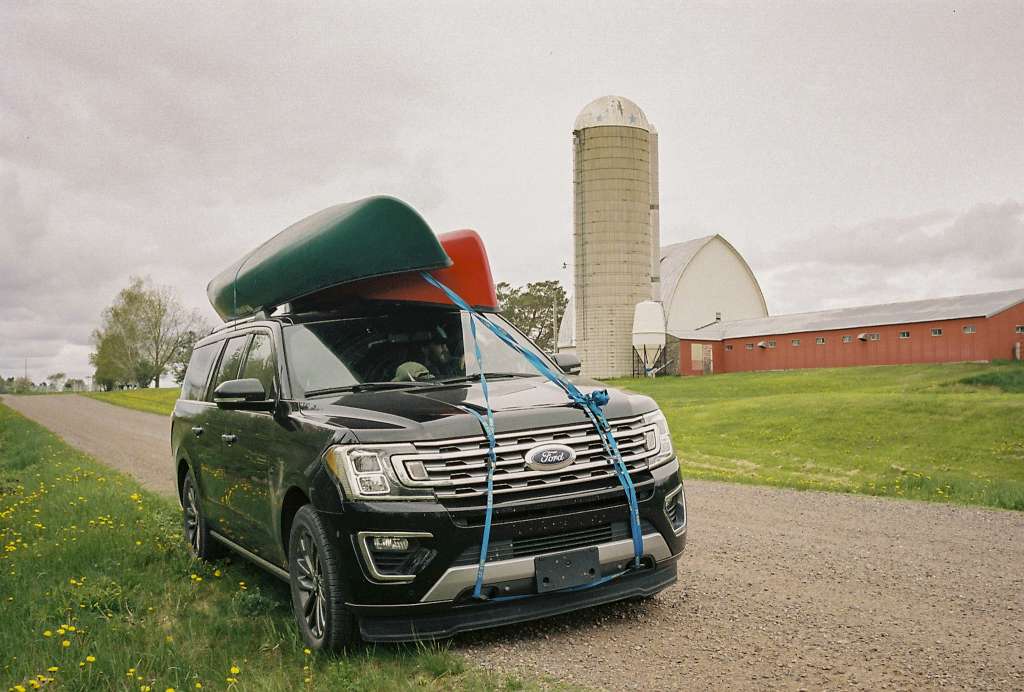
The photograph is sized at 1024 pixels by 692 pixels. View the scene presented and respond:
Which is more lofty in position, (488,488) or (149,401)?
(488,488)

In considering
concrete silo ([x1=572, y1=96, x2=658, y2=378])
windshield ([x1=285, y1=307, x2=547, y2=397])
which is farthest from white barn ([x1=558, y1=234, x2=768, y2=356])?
windshield ([x1=285, y1=307, x2=547, y2=397])

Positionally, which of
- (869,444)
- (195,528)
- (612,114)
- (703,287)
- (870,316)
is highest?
(612,114)

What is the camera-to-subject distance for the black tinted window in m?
6.54

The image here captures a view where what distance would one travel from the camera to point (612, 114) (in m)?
51.1

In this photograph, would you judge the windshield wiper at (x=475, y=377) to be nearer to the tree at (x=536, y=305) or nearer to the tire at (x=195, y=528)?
the tire at (x=195, y=528)

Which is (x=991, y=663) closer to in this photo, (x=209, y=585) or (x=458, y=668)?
(x=458, y=668)

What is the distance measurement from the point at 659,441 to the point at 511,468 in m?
1.11

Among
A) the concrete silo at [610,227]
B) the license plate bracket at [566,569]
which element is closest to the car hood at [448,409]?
the license plate bracket at [566,569]

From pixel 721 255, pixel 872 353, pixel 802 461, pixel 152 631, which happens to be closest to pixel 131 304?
pixel 721 255

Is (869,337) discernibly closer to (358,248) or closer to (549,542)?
(358,248)

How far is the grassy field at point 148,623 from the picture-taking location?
428cm

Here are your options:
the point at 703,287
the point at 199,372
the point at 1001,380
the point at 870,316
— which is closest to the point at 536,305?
the point at 703,287

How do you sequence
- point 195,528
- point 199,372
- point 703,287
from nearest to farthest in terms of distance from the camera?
1. point 195,528
2. point 199,372
3. point 703,287

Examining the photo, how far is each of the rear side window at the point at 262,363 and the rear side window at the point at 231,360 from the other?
0.22 meters
